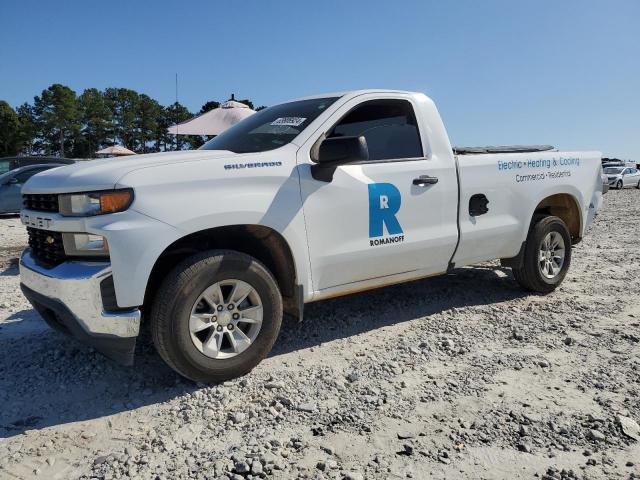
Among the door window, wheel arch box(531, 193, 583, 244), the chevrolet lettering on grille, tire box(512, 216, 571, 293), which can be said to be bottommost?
tire box(512, 216, 571, 293)

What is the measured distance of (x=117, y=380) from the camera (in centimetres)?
349

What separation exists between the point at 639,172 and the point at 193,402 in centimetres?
3822

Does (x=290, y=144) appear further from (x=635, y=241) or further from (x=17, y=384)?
(x=635, y=241)

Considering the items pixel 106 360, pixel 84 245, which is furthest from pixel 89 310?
pixel 106 360

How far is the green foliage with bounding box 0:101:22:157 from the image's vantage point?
63.8m

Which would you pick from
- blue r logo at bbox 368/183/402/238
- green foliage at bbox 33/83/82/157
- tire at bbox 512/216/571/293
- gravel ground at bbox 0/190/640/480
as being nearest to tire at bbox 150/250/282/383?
gravel ground at bbox 0/190/640/480

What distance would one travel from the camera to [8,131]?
64.0m

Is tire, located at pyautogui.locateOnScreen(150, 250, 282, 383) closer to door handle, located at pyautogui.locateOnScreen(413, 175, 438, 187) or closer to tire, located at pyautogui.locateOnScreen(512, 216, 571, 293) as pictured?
door handle, located at pyautogui.locateOnScreen(413, 175, 438, 187)

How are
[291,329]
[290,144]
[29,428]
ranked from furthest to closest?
[291,329], [290,144], [29,428]

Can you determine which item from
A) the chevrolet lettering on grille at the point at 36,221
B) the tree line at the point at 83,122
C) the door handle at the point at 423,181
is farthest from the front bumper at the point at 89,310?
the tree line at the point at 83,122

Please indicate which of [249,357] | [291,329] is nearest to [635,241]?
[291,329]

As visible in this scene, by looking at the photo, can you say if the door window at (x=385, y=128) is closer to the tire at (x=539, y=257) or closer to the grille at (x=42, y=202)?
the tire at (x=539, y=257)

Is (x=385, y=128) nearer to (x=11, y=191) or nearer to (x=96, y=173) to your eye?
(x=96, y=173)

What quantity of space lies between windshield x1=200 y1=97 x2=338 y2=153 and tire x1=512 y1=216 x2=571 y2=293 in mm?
2502
